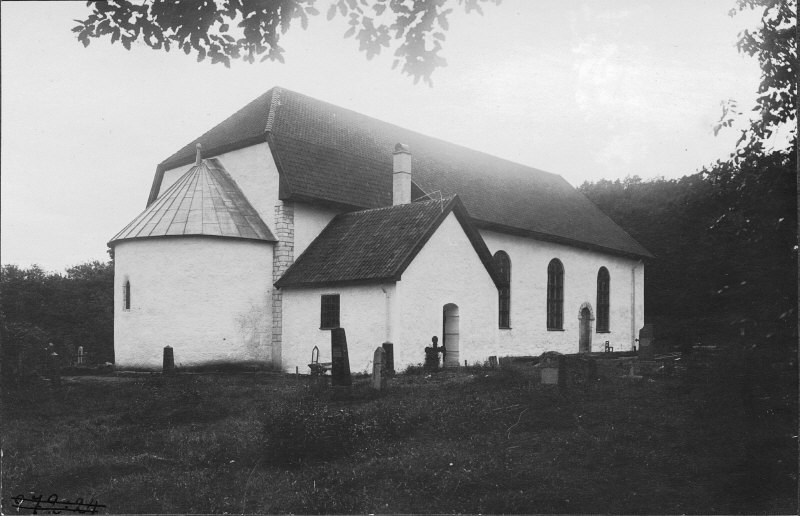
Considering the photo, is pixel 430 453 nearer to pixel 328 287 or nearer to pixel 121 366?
pixel 328 287

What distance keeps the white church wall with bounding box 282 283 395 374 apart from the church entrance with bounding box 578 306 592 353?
44.5 feet

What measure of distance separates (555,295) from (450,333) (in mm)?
9902

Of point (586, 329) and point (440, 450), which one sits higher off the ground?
point (586, 329)

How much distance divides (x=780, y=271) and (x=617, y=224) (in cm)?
2835

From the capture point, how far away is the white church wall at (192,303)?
65.3 feet

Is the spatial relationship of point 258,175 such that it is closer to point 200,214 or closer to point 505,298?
point 200,214

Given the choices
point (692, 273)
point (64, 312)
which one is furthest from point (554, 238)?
point (64, 312)

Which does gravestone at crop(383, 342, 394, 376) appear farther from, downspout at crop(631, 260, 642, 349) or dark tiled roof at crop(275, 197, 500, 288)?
downspout at crop(631, 260, 642, 349)

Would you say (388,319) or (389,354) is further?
(388,319)

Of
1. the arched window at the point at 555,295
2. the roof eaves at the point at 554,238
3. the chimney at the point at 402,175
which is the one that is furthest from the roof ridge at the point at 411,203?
the arched window at the point at 555,295

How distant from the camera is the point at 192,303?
65.4 feet

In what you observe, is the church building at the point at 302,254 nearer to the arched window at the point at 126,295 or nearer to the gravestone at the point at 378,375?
the arched window at the point at 126,295

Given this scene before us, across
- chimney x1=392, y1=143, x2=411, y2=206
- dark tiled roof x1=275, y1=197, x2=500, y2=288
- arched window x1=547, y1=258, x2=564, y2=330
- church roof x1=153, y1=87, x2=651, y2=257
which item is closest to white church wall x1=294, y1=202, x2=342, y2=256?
dark tiled roof x1=275, y1=197, x2=500, y2=288

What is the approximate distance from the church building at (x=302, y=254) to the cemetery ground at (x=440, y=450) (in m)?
6.20
